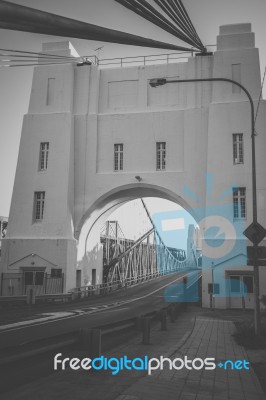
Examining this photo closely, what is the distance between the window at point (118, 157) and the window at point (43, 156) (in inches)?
205

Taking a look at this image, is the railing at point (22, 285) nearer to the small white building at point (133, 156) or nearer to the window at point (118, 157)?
the small white building at point (133, 156)

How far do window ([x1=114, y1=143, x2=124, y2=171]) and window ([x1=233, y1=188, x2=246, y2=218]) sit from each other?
8.83 metres

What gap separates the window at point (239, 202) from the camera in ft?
90.8

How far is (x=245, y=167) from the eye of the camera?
27.8m

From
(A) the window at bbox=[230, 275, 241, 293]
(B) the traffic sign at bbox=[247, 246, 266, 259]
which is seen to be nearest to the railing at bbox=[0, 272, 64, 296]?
(A) the window at bbox=[230, 275, 241, 293]

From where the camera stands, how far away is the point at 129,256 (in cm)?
5609

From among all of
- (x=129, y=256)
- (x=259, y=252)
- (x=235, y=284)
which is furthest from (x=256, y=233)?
(x=129, y=256)

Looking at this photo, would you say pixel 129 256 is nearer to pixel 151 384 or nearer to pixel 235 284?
pixel 235 284

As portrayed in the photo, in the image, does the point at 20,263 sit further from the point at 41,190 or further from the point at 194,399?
the point at 194,399

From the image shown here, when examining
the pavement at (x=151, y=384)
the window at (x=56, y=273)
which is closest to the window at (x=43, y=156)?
the window at (x=56, y=273)

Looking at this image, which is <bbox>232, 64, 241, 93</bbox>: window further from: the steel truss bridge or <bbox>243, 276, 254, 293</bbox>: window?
the steel truss bridge

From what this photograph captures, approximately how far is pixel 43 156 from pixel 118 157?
5.71 meters

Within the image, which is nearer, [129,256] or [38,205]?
[38,205]

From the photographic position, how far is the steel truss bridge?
157 feet
